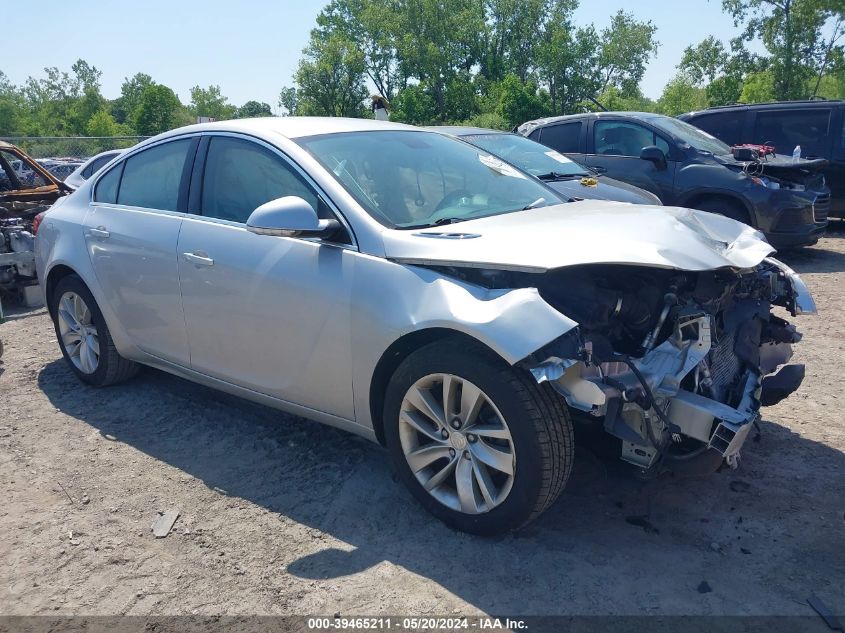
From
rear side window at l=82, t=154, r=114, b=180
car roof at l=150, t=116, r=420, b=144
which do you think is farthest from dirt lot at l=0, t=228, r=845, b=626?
rear side window at l=82, t=154, r=114, b=180

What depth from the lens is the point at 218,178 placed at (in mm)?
4043

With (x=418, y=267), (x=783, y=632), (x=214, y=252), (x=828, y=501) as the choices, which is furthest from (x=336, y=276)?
(x=828, y=501)

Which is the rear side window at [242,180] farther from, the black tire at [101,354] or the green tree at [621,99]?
the green tree at [621,99]

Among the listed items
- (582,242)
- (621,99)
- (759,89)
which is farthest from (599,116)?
(621,99)

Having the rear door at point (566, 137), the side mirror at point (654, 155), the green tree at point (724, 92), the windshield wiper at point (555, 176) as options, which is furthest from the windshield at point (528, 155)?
the green tree at point (724, 92)

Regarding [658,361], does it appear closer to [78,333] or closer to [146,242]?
[146,242]

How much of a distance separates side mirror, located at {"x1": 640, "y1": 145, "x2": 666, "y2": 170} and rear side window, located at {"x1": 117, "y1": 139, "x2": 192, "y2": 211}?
6186 mm

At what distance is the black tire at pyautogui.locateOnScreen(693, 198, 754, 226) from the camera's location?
28.2 ft

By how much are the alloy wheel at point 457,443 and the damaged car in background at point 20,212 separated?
5102 millimetres

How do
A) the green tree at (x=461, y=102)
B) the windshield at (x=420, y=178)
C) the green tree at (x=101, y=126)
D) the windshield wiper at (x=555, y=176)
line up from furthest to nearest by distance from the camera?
the green tree at (x=101, y=126) < the green tree at (x=461, y=102) < the windshield wiper at (x=555, y=176) < the windshield at (x=420, y=178)

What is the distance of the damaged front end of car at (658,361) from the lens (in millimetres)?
2781

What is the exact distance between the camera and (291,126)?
13.0 ft

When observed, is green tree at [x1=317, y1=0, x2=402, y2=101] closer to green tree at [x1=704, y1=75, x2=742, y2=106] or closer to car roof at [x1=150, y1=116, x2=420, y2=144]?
green tree at [x1=704, y1=75, x2=742, y2=106]

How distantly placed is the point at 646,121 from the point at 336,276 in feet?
23.8
